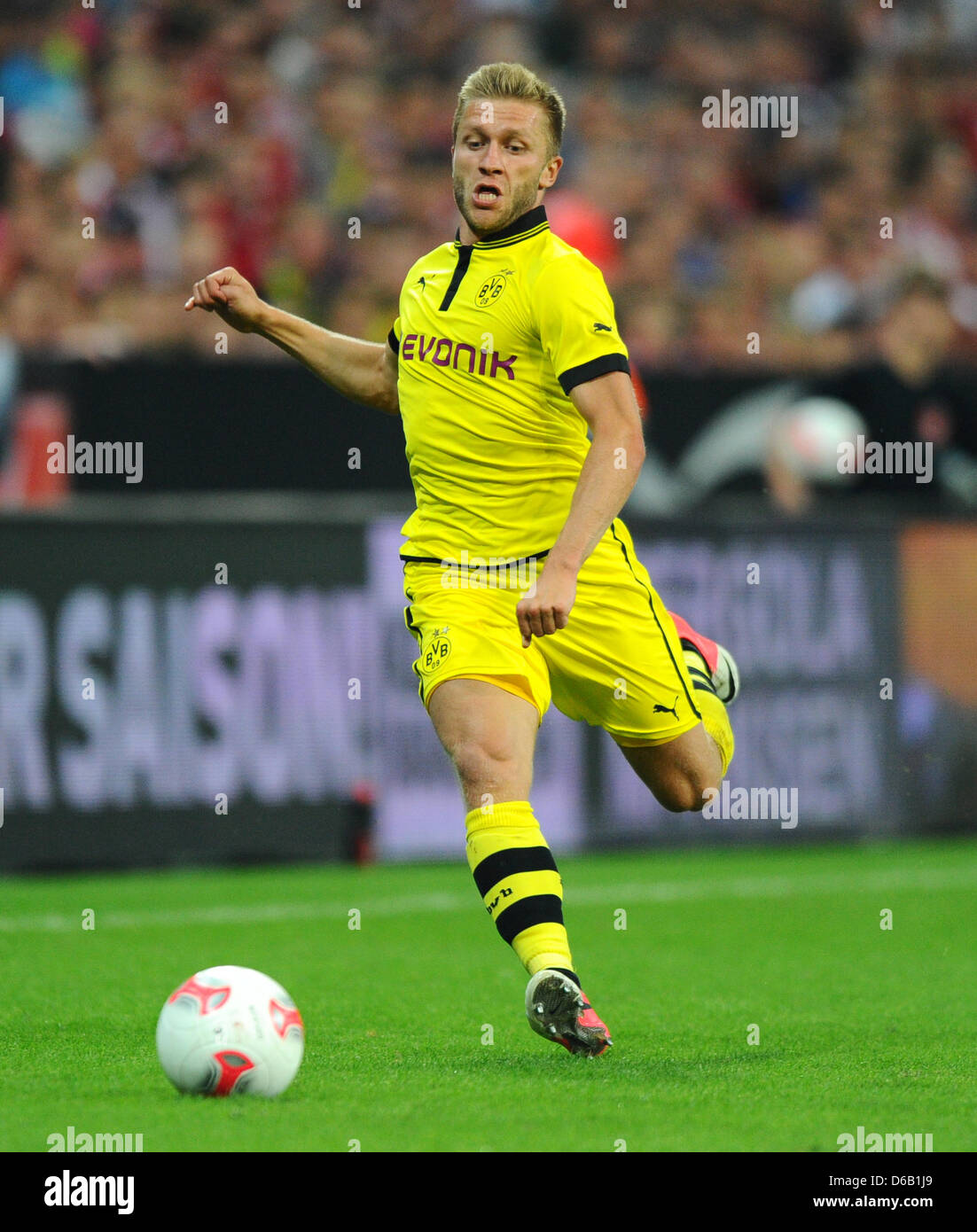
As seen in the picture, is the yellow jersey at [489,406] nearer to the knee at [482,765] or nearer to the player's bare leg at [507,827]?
the player's bare leg at [507,827]

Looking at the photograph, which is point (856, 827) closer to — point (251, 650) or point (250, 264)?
point (251, 650)

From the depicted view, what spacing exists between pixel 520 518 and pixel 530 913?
110 cm

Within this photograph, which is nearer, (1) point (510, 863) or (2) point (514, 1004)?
(1) point (510, 863)

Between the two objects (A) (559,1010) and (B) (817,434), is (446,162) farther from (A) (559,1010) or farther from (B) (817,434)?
(A) (559,1010)

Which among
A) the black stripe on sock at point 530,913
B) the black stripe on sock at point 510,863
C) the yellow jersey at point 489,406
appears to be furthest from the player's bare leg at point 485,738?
the yellow jersey at point 489,406

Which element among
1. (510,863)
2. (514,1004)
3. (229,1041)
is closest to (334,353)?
(510,863)

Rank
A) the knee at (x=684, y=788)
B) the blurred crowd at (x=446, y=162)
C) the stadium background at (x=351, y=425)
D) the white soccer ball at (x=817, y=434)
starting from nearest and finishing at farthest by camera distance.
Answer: the knee at (x=684, y=788), the stadium background at (x=351, y=425), the white soccer ball at (x=817, y=434), the blurred crowd at (x=446, y=162)

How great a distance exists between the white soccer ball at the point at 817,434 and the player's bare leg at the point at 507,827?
6868 mm

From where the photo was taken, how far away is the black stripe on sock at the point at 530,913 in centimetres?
517

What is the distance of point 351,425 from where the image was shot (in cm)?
1113

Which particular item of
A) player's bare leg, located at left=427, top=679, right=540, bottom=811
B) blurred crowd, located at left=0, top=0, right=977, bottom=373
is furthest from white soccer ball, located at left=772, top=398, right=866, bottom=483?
player's bare leg, located at left=427, top=679, right=540, bottom=811

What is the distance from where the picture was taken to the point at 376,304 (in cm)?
1194

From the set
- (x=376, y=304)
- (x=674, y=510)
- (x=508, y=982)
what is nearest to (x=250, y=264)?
(x=376, y=304)

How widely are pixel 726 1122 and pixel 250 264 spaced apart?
29.9ft
